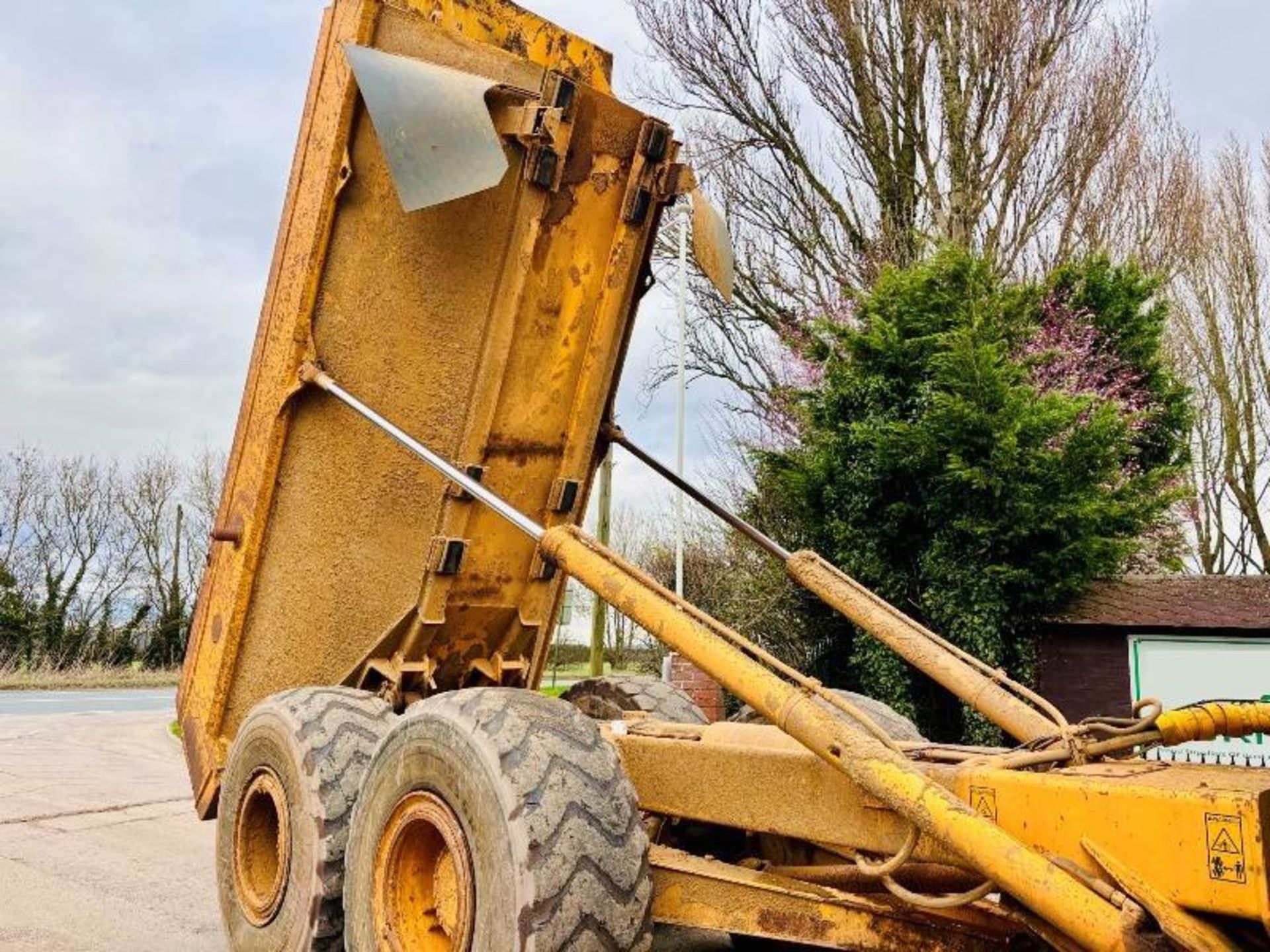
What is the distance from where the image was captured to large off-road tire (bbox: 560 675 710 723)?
5.66m

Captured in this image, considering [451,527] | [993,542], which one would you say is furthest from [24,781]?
[993,542]

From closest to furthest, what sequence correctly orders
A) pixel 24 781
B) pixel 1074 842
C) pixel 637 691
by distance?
1. pixel 1074 842
2. pixel 637 691
3. pixel 24 781

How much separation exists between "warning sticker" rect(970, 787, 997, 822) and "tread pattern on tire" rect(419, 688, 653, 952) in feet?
3.02

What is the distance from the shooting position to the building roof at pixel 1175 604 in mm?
11062

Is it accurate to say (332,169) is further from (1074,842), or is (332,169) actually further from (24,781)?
(24,781)

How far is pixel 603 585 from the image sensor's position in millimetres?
3926

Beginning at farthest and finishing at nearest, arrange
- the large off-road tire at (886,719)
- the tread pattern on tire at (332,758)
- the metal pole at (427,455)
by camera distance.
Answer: the large off-road tire at (886,719) → the metal pole at (427,455) → the tread pattern on tire at (332,758)

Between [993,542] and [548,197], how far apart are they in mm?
8406

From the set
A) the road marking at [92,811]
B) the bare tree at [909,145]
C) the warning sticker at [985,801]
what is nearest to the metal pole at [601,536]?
the bare tree at [909,145]

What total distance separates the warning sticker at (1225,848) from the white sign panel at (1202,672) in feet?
27.7

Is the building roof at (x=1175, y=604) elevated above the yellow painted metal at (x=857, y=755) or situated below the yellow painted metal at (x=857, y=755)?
above

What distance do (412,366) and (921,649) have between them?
7.28 ft

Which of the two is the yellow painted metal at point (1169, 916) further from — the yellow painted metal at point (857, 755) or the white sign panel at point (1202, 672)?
the white sign panel at point (1202, 672)

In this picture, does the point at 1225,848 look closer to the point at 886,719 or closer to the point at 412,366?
the point at 886,719
